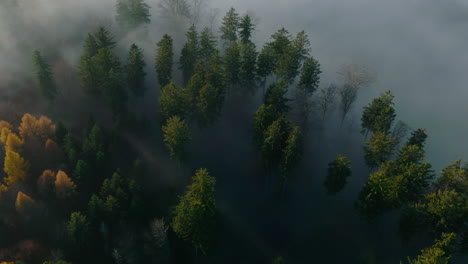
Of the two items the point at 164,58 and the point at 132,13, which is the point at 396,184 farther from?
the point at 132,13

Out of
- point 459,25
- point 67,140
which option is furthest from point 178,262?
point 459,25

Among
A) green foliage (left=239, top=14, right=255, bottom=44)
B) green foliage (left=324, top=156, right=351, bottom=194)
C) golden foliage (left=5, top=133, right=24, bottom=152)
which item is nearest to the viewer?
green foliage (left=324, top=156, right=351, bottom=194)

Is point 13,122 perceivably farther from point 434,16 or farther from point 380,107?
point 434,16

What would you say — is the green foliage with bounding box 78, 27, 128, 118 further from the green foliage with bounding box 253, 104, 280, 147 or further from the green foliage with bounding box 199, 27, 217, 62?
the green foliage with bounding box 253, 104, 280, 147

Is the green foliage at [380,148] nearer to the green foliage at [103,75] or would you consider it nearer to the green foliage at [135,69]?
the green foliage at [135,69]

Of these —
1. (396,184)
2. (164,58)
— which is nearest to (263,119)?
(396,184)

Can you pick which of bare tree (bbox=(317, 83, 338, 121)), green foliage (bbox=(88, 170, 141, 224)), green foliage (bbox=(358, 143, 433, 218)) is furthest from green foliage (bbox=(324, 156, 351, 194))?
green foliage (bbox=(88, 170, 141, 224))
